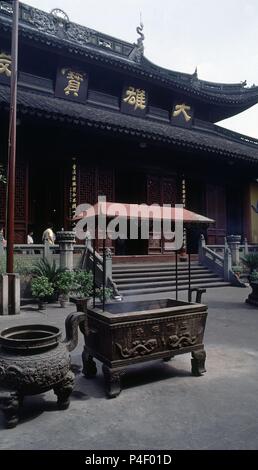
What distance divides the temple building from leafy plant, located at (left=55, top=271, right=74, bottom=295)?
11.3 ft

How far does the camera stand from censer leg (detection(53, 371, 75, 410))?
3.26 metres

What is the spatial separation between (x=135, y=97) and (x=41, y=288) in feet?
36.6

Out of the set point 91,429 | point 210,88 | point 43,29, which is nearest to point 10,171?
point 91,429

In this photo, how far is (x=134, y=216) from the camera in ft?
15.9

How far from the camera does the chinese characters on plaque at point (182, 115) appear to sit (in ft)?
57.3

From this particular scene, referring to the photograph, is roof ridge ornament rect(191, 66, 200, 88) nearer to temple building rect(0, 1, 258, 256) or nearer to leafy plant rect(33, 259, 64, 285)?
temple building rect(0, 1, 258, 256)

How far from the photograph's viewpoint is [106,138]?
1297cm

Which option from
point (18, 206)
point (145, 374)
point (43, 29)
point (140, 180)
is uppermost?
point (43, 29)

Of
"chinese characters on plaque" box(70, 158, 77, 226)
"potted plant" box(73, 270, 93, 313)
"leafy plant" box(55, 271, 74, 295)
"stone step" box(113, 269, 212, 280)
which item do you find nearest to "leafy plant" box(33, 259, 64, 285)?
"leafy plant" box(55, 271, 74, 295)

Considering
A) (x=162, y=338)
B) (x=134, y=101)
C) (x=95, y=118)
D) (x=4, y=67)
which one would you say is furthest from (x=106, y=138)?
(x=162, y=338)

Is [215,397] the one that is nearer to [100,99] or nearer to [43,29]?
[100,99]

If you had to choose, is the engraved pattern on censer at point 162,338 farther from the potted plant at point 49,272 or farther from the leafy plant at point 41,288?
the potted plant at point 49,272
